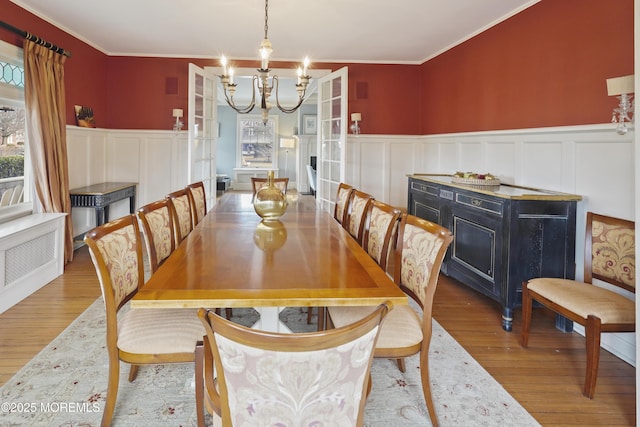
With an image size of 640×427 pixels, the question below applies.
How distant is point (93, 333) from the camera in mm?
2770

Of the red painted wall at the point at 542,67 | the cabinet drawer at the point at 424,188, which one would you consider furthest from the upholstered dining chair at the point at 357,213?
the red painted wall at the point at 542,67

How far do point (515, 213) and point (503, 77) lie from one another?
1.80 m

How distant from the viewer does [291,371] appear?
0.95 meters

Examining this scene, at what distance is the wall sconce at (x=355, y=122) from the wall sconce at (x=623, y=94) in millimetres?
3525

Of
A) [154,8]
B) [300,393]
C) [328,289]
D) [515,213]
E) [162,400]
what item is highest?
[154,8]

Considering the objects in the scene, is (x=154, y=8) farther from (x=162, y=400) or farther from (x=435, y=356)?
(x=435, y=356)

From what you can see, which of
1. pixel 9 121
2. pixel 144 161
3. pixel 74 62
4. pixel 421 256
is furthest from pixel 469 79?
pixel 9 121

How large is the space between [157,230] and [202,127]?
3346 millimetres

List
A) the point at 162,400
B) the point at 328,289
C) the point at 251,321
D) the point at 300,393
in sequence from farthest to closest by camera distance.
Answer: the point at 251,321 < the point at 162,400 < the point at 328,289 < the point at 300,393

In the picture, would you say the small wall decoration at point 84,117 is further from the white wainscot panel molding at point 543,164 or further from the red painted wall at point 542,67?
the white wainscot panel molding at point 543,164

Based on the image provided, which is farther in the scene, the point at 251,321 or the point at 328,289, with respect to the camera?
the point at 251,321

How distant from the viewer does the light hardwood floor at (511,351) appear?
2.05 metres

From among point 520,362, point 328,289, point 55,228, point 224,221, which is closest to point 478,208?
point 520,362

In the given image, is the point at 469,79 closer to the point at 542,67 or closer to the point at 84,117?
the point at 542,67
